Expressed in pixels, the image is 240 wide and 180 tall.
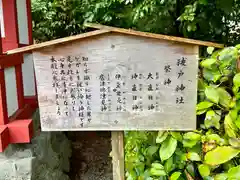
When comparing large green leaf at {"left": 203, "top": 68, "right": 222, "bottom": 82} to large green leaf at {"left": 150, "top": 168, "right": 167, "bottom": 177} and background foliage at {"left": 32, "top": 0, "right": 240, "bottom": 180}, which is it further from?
large green leaf at {"left": 150, "top": 168, "right": 167, "bottom": 177}

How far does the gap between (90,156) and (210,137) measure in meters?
3.02

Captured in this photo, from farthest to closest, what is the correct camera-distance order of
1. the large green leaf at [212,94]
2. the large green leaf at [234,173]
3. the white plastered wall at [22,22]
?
1. the white plastered wall at [22,22]
2. the large green leaf at [212,94]
3. the large green leaf at [234,173]

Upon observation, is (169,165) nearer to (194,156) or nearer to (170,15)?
(194,156)

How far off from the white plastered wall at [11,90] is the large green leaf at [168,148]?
144 cm

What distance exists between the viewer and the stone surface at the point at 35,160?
236 centimetres

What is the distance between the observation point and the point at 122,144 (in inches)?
69.6

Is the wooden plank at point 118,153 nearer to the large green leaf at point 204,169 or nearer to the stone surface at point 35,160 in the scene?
the large green leaf at point 204,169

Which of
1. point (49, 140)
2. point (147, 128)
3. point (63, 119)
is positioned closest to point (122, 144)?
point (147, 128)

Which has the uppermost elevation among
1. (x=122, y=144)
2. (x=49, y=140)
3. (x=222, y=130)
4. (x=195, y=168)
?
(x=222, y=130)

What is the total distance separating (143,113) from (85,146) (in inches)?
127

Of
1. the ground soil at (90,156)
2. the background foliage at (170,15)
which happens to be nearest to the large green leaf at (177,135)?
the background foliage at (170,15)

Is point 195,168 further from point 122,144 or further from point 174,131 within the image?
point 122,144

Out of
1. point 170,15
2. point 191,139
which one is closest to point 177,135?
point 191,139

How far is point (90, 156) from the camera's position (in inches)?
170
